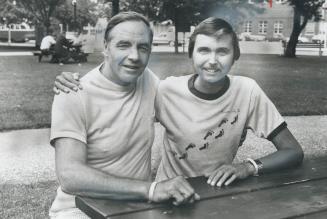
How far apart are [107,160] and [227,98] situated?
2.43 feet

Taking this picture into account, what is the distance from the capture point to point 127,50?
278 cm

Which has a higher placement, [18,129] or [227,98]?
[227,98]

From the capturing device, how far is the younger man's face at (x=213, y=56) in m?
2.92

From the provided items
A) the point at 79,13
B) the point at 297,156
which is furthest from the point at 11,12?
the point at 297,156

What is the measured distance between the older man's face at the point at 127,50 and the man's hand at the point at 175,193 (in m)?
0.68

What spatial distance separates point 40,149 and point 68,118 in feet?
14.0

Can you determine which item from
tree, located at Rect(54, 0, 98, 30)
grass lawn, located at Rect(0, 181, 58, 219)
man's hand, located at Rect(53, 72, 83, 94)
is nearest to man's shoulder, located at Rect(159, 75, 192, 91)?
man's hand, located at Rect(53, 72, 83, 94)

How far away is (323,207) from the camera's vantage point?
7.84 ft

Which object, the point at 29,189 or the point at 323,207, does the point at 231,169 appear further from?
the point at 29,189

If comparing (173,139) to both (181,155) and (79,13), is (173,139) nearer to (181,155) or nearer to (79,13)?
(181,155)

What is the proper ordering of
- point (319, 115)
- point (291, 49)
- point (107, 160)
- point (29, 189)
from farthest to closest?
1. point (291, 49)
2. point (319, 115)
3. point (29, 189)
4. point (107, 160)

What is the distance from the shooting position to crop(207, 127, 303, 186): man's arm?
8.74 feet

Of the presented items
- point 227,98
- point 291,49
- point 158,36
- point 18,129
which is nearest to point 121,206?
point 227,98

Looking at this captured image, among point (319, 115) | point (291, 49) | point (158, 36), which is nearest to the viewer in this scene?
point (319, 115)
